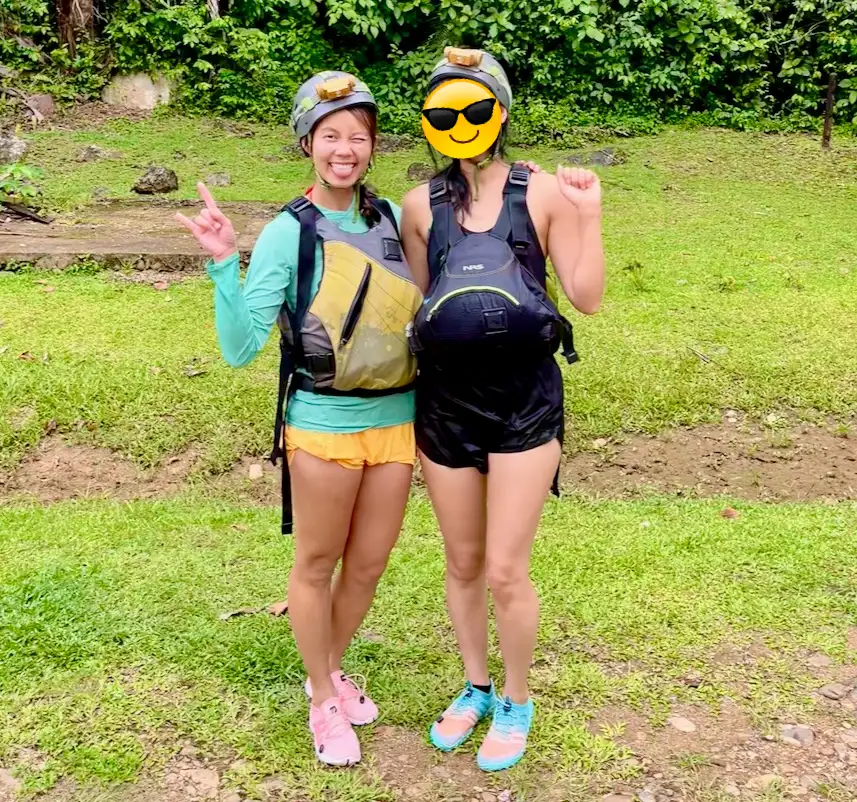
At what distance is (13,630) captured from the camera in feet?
9.84

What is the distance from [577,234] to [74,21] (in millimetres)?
10067

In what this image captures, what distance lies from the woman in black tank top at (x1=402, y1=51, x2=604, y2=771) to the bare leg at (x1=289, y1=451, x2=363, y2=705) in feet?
0.76

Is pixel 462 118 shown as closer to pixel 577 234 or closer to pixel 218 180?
pixel 577 234

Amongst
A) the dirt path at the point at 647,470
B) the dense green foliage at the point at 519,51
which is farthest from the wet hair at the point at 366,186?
the dense green foliage at the point at 519,51

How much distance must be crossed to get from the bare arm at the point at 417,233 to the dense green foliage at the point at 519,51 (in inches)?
323

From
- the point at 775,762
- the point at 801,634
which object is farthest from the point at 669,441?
the point at 775,762

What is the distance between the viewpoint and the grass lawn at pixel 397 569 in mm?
2590

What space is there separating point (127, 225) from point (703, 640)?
5.67 m

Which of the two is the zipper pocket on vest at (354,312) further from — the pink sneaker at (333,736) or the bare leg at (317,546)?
the pink sneaker at (333,736)

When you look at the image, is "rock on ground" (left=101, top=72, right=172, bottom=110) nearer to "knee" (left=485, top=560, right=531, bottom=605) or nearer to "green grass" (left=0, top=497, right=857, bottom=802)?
"green grass" (left=0, top=497, right=857, bottom=802)

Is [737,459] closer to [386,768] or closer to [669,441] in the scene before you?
[669,441]

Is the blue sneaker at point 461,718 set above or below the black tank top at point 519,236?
below

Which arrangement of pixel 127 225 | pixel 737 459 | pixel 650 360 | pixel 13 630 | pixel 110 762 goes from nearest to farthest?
pixel 110 762 → pixel 13 630 → pixel 737 459 → pixel 650 360 → pixel 127 225

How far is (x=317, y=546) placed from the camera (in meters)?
2.34
